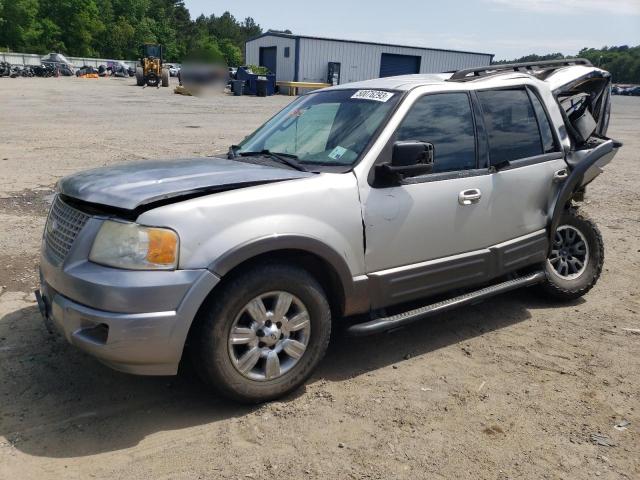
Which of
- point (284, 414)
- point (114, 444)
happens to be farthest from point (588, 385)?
point (114, 444)

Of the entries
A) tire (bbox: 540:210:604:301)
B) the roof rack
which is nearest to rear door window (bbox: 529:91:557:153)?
the roof rack

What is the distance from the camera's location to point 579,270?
16.8ft

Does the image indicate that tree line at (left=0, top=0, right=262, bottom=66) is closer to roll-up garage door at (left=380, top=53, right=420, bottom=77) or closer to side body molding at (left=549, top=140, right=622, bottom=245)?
roll-up garage door at (left=380, top=53, right=420, bottom=77)

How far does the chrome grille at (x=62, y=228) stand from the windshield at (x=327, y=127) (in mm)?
1422

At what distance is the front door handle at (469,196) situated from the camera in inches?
155

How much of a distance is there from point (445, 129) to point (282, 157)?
1176 millimetres

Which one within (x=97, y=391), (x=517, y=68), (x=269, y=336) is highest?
(x=517, y=68)

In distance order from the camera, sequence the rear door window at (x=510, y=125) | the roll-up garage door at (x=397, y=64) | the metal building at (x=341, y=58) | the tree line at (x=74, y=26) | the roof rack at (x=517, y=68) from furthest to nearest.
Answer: the tree line at (x=74, y=26) → the roll-up garage door at (x=397, y=64) → the metal building at (x=341, y=58) → the roof rack at (x=517, y=68) → the rear door window at (x=510, y=125)

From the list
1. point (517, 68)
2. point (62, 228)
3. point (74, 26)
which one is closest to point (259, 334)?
point (62, 228)

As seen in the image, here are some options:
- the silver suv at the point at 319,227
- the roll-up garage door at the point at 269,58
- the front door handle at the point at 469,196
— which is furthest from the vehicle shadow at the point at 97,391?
the roll-up garage door at the point at 269,58

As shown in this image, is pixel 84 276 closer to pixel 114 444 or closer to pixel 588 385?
pixel 114 444

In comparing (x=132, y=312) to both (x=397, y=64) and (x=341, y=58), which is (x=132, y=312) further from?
(x=397, y=64)

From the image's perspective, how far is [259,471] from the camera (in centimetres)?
277

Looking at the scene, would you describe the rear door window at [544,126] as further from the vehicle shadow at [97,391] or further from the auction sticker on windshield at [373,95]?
the vehicle shadow at [97,391]
